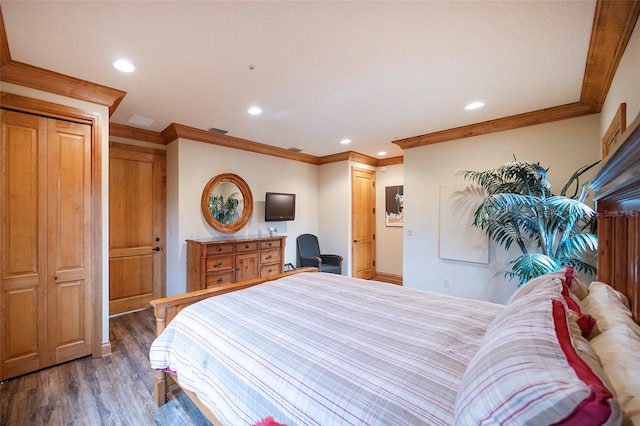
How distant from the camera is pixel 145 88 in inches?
98.1

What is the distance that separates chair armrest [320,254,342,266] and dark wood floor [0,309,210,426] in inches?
124

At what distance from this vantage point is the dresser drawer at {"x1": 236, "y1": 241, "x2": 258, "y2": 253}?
3797 millimetres

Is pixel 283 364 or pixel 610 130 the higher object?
pixel 610 130

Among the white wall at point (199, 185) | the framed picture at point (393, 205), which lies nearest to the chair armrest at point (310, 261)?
the white wall at point (199, 185)

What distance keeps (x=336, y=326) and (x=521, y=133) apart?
3361mm

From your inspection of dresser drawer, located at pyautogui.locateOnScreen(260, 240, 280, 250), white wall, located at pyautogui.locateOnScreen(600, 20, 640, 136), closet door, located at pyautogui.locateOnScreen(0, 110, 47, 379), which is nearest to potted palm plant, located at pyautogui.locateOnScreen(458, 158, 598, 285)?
white wall, located at pyautogui.locateOnScreen(600, 20, 640, 136)

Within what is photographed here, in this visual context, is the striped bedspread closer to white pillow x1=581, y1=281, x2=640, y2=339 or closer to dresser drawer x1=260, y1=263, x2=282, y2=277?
white pillow x1=581, y1=281, x2=640, y2=339

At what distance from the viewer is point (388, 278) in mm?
5637

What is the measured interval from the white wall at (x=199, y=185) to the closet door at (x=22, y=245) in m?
1.44

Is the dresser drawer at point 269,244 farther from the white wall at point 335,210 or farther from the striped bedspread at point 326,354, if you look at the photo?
the striped bedspread at point 326,354

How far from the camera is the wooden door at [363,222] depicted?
17.3 ft

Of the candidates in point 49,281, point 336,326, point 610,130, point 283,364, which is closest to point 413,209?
point 610,130

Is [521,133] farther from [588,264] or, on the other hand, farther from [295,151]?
[295,151]

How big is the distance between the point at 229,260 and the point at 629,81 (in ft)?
13.3
